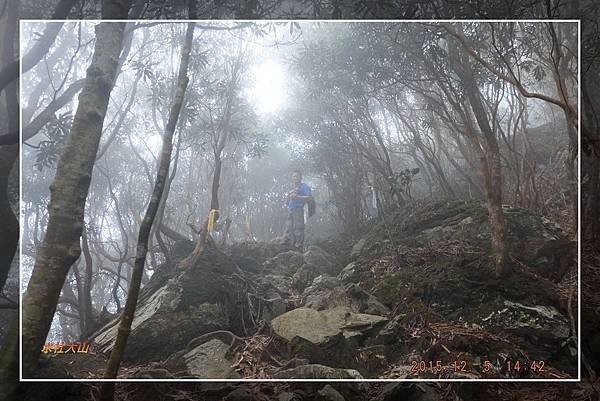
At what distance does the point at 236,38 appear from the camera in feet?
9.45

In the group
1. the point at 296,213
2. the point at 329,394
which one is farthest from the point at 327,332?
the point at 296,213

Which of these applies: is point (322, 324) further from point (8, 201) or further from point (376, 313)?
point (8, 201)

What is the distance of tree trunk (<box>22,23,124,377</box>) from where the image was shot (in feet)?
6.04

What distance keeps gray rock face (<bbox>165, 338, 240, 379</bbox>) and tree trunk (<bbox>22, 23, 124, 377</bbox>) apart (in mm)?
741

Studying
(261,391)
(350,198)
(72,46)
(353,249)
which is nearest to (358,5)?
(350,198)

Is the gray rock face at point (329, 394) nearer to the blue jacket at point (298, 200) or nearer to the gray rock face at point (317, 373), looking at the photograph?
the gray rock face at point (317, 373)

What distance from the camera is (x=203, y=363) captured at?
2.16 m

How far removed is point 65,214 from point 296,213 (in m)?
1.46

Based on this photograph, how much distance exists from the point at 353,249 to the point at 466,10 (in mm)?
2005

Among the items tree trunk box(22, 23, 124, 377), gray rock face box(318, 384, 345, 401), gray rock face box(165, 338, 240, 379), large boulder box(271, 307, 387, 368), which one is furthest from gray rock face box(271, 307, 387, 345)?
tree trunk box(22, 23, 124, 377)

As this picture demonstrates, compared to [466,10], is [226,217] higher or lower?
lower

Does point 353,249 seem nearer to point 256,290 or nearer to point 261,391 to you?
point 256,290

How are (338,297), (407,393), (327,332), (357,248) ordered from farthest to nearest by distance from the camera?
(357,248)
(338,297)
(327,332)
(407,393)

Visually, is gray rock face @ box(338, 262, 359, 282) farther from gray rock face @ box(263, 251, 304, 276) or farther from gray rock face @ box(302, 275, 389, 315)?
gray rock face @ box(263, 251, 304, 276)
